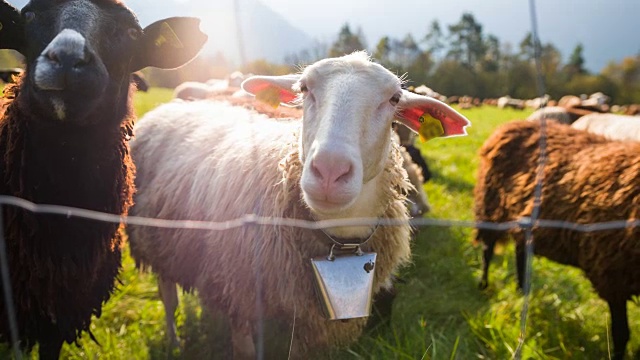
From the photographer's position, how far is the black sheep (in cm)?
169

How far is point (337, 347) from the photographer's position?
2514 millimetres

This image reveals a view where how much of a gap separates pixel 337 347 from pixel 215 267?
786mm

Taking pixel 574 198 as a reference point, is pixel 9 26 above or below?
above

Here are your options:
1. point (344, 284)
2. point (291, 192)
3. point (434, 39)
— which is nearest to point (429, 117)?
point (291, 192)

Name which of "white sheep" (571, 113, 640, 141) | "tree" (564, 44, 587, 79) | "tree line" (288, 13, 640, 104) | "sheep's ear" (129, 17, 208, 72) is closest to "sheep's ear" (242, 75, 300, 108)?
"sheep's ear" (129, 17, 208, 72)

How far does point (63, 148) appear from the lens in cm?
188

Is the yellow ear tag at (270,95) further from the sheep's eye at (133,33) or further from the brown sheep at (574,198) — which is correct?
the brown sheep at (574,198)

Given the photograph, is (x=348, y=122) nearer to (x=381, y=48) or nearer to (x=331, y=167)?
(x=331, y=167)

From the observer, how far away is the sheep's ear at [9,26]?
1.83 m

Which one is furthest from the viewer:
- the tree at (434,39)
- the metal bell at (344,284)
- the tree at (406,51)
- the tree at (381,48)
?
the tree at (434,39)

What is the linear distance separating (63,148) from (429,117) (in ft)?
5.19

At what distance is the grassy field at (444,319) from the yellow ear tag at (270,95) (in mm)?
1377

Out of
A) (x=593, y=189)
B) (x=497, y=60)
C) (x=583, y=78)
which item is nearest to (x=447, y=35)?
(x=497, y=60)

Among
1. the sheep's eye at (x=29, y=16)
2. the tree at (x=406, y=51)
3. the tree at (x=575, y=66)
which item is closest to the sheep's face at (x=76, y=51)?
the sheep's eye at (x=29, y=16)
